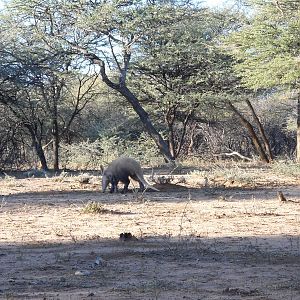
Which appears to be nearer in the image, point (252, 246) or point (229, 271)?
point (229, 271)

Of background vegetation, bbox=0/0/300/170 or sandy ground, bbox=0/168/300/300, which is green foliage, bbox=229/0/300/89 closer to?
background vegetation, bbox=0/0/300/170

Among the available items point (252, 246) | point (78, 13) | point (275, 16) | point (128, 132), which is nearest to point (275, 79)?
point (275, 16)

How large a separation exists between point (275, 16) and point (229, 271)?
→ 16.3 m

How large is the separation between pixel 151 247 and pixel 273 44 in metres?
14.4

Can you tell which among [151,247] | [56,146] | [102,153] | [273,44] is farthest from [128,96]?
[151,247]

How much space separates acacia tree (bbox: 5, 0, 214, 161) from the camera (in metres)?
23.1

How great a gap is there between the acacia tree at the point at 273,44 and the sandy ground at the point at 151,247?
6.93m

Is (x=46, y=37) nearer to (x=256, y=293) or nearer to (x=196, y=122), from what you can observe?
(x=196, y=122)

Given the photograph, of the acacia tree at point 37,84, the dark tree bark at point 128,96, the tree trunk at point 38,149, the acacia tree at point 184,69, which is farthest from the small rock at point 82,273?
the acacia tree at point 184,69

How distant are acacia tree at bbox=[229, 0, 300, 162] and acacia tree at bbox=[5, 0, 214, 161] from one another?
2.85m

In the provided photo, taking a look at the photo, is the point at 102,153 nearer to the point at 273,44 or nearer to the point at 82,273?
the point at 273,44

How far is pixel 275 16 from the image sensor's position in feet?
72.3

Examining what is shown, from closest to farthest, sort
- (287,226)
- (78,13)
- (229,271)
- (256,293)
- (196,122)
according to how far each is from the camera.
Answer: (256,293) < (229,271) < (287,226) < (78,13) < (196,122)

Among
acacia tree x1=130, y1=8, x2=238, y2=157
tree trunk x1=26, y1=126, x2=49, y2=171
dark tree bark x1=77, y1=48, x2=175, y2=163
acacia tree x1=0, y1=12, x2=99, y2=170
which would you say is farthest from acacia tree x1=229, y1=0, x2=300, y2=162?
tree trunk x1=26, y1=126, x2=49, y2=171
